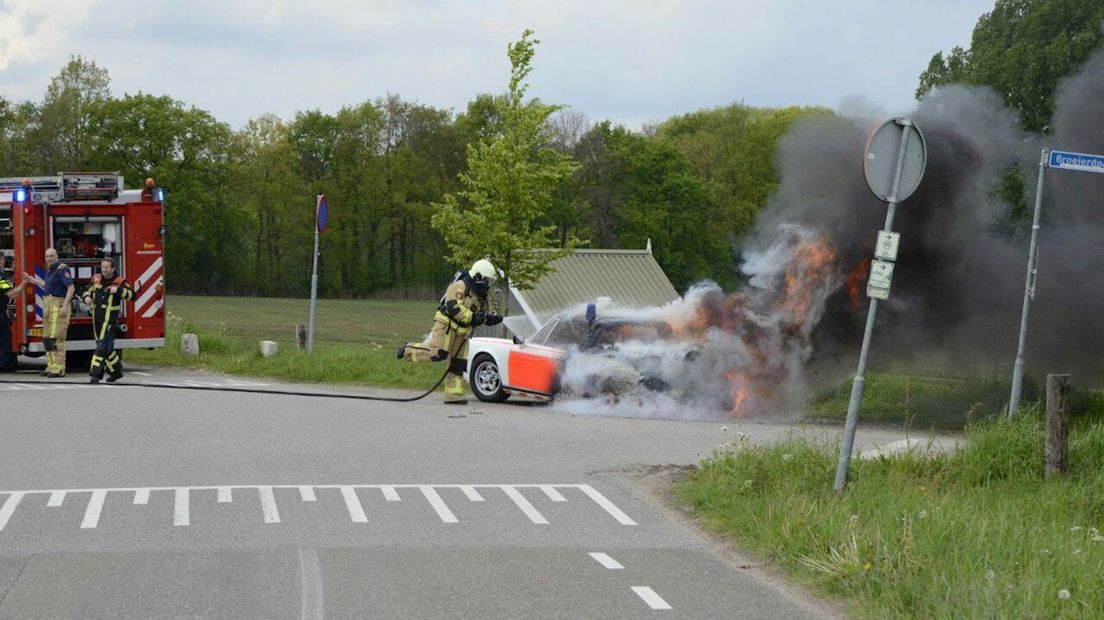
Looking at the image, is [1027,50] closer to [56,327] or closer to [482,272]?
[482,272]

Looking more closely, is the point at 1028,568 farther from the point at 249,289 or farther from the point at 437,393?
the point at 249,289

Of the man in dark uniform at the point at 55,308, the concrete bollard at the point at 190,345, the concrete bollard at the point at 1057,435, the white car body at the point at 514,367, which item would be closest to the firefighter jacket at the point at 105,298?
the man in dark uniform at the point at 55,308

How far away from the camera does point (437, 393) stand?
20.8 m

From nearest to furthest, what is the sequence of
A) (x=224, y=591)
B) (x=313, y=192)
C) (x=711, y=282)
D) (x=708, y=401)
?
(x=224, y=591), (x=708, y=401), (x=711, y=282), (x=313, y=192)

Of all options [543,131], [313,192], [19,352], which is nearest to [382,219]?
[313,192]


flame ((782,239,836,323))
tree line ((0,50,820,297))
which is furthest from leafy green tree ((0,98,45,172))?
flame ((782,239,836,323))

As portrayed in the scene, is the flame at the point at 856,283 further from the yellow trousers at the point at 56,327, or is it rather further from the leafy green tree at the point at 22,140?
the leafy green tree at the point at 22,140

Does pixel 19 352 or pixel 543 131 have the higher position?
pixel 543 131

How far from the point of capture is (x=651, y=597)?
7.77m

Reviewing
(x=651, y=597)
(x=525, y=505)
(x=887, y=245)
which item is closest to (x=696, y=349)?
(x=525, y=505)

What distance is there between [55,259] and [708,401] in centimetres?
1052

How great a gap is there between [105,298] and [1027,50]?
27720 mm

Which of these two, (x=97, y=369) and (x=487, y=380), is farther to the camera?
(x=97, y=369)

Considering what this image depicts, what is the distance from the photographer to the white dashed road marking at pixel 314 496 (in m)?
10.0
